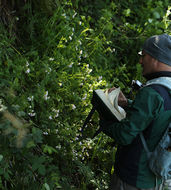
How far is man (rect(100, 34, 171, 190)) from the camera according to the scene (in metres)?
2.15

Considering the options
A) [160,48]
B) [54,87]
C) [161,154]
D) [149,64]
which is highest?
[160,48]

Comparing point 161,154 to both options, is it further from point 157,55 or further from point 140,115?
point 157,55

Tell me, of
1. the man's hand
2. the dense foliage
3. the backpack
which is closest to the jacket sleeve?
the backpack

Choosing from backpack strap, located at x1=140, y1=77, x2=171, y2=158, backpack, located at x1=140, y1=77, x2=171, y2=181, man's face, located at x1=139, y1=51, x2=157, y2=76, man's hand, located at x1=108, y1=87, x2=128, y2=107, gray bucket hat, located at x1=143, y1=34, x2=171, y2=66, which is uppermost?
gray bucket hat, located at x1=143, y1=34, x2=171, y2=66

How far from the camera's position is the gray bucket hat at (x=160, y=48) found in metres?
2.30

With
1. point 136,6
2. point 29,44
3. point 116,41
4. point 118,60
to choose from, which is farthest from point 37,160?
point 136,6

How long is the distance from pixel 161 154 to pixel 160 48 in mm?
837

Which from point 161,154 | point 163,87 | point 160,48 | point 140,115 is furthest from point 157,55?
point 161,154

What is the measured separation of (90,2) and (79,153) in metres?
3.12

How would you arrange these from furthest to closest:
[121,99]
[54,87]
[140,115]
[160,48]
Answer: [54,87], [121,99], [160,48], [140,115]

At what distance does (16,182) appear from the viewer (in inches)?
100.0

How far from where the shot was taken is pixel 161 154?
2.20 metres

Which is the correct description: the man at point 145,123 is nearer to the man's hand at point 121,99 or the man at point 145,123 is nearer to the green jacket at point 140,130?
the green jacket at point 140,130

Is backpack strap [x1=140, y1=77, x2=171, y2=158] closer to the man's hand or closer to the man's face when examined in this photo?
the man's face
